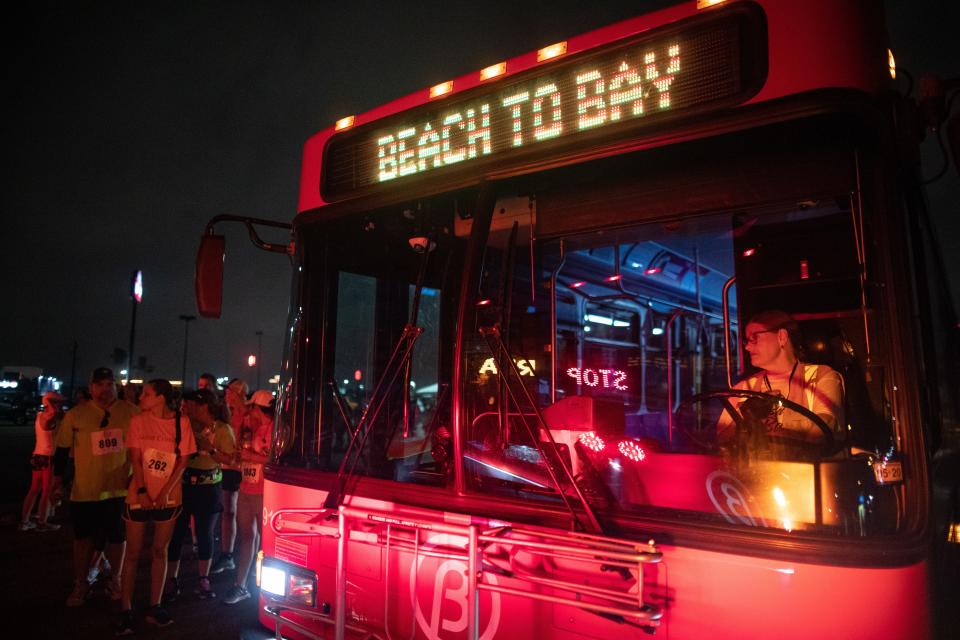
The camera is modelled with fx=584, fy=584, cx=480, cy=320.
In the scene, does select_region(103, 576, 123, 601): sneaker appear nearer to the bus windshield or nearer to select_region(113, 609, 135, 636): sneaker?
select_region(113, 609, 135, 636): sneaker

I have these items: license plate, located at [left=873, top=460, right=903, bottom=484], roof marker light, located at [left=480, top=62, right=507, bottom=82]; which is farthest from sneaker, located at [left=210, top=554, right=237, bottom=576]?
license plate, located at [left=873, top=460, right=903, bottom=484]

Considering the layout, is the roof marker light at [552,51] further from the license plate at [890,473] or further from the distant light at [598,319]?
the distant light at [598,319]

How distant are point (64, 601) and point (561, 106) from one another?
20.7ft

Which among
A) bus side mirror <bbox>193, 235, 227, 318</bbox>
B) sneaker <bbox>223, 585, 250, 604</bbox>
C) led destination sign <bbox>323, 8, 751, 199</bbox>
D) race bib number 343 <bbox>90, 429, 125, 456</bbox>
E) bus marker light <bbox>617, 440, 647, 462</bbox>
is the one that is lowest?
sneaker <bbox>223, 585, 250, 604</bbox>

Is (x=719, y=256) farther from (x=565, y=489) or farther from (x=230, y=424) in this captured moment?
(x=230, y=424)

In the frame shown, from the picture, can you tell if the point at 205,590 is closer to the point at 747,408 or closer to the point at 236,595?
the point at 236,595

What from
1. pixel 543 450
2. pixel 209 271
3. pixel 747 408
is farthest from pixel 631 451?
pixel 209 271

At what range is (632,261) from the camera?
5.22 m

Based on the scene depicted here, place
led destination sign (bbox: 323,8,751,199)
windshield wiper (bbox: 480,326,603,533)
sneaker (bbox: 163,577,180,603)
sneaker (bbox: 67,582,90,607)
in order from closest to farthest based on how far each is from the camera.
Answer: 1. windshield wiper (bbox: 480,326,603,533)
2. led destination sign (bbox: 323,8,751,199)
3. sneaker (bbox: 67,582,90,607)
4. sneaker (bbox: 163,577,180,603)

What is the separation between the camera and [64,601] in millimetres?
5477

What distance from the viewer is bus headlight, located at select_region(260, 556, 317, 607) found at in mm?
2627

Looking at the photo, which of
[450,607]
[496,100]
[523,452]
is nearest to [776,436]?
[523,452]

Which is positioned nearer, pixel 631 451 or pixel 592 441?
pixel 592 441

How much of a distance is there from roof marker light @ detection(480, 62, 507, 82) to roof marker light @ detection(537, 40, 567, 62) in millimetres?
167
